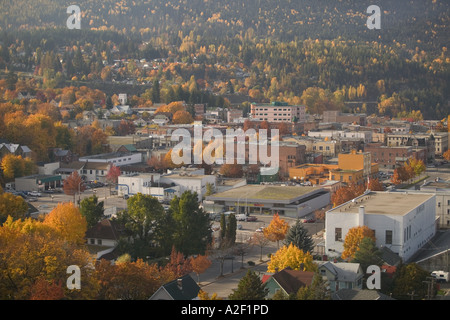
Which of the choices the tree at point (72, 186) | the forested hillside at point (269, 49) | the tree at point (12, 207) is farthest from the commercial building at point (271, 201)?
the forested hillside at point (269, 49)

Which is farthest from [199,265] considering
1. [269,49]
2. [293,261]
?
[269,49]

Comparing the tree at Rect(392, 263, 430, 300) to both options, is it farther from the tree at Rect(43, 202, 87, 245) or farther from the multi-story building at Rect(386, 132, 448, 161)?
the multi-story building at Rect(386, 132, 448, 161)

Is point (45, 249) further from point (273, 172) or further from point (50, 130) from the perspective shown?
point (50, 130)

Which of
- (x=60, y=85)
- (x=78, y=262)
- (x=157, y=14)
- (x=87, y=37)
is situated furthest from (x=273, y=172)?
(x=157, y=14)

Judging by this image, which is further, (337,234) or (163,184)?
(163,184)

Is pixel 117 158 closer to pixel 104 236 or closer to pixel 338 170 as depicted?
pixel 338 170
